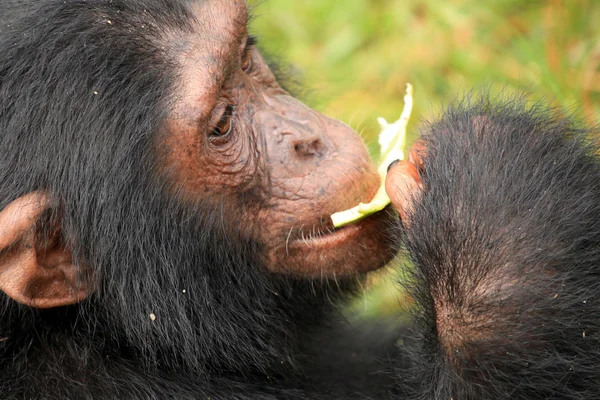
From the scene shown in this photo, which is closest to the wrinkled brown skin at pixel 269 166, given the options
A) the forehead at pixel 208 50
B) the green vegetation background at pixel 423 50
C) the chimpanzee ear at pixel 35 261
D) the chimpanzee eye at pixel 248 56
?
the forehead at pixel 208 50

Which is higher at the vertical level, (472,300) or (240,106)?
(240,106)

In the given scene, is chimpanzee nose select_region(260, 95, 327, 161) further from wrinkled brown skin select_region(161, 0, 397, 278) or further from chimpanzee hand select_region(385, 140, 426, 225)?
chimpanzee hand select_region(385, 140, 426, 225)

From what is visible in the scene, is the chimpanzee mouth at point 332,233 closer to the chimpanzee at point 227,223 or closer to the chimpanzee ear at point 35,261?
the chimpanzee at point 227,223

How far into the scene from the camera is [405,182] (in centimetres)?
328

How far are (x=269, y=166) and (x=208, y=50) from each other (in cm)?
53

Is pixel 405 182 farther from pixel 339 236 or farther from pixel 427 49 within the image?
pixel 427 49

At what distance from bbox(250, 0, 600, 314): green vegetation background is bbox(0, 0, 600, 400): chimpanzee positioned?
129 centimetres

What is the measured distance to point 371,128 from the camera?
600 cm

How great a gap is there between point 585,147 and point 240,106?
1401 mm

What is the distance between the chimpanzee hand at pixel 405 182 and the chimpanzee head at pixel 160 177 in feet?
0.71

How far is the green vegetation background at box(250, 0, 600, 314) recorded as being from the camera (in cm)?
520

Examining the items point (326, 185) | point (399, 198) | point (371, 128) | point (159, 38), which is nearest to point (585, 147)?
point (399, 198)

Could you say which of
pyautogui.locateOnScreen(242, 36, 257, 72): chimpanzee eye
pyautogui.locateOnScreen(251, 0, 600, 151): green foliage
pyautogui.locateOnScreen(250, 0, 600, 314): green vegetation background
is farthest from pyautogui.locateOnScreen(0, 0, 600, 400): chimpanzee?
pyautogui.locateOnScreen(251, 0, 600, 151): green foliage

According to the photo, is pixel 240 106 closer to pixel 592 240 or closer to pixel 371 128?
pixel 592 240
